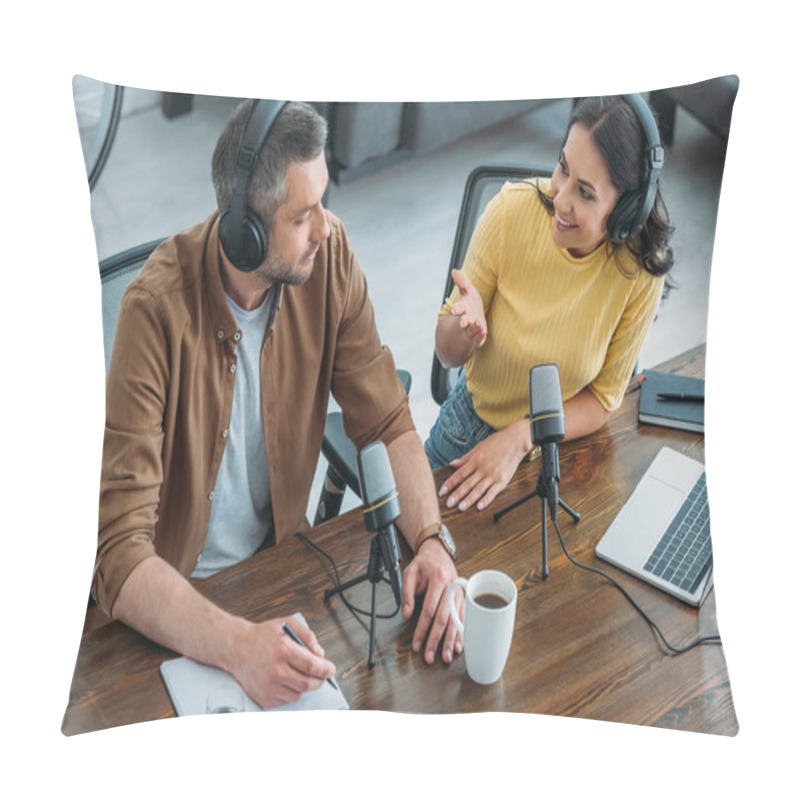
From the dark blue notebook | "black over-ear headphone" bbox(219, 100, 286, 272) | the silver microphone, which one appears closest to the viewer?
"black over-ear headphone" bbox(219, 100, 286, 272)

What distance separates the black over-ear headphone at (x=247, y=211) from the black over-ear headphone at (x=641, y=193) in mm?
494

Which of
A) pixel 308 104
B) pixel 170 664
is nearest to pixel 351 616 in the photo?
pixel 170 664

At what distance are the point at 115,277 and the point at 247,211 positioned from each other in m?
0.22

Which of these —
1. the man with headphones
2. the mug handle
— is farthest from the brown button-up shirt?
the mug handle

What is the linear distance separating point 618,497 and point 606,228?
0.41 m

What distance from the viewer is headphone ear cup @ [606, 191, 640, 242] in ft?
5.54

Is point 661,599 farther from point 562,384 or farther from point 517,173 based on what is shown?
point 517,173

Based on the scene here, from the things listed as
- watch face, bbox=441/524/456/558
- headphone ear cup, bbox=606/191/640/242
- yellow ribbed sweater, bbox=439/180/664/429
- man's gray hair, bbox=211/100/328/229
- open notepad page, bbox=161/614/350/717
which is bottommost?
open notepad page, bbox=161/614/350/717

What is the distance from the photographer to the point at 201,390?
5.50 feet

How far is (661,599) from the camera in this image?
1.76m

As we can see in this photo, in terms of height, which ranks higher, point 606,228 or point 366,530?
point 606,228

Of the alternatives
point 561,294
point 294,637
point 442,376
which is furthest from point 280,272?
point 294,637

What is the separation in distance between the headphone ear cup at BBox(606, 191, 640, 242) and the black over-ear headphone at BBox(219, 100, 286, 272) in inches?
19.3

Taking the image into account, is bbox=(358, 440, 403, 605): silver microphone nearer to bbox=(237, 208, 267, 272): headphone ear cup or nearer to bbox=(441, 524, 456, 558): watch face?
bbox=(441, 524, 456, 558): watch face
